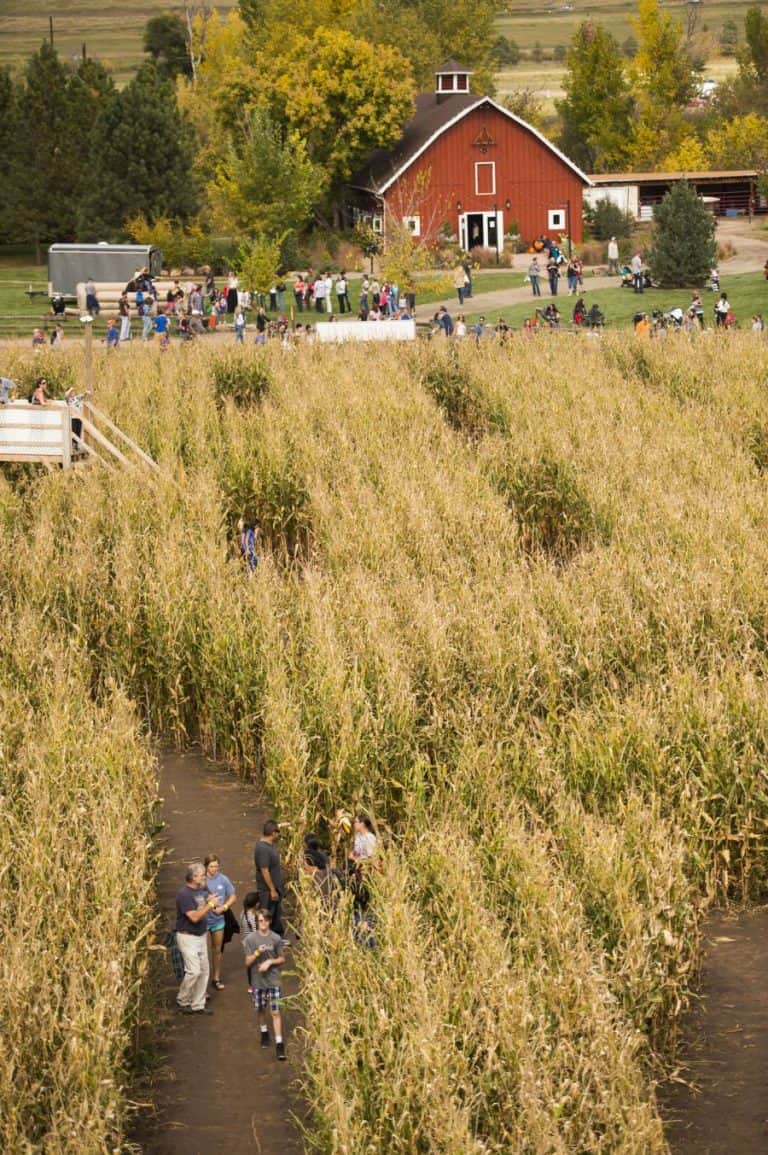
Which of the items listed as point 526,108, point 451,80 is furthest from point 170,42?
point 451,80

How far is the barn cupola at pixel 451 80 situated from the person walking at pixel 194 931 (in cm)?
7075

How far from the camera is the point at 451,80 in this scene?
85000 mm

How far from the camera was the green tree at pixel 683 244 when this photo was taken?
192 feet

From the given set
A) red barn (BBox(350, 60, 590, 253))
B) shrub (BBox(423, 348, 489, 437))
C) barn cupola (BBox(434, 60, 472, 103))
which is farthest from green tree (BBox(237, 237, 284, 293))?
barn cupola (BBox(434, 60, 472, 103))

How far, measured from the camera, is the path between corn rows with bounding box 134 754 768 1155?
51.3 ft

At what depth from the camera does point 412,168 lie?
75.9m

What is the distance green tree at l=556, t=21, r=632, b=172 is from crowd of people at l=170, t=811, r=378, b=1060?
86.0 metres

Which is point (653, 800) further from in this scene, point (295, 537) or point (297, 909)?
point (295, 537)

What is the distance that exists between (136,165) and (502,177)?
55.4 feet

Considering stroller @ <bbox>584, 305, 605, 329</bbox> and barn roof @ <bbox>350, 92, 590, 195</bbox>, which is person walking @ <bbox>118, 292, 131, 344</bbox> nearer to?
stroller @ <bbox>584, 305, 605, 329</bbox>

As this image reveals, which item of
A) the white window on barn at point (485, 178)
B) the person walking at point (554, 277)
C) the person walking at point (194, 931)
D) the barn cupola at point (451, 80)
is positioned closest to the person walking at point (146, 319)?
the person walking at point (554, 277)

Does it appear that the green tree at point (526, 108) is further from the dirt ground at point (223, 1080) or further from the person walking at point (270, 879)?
the person walking at point (270, 879)

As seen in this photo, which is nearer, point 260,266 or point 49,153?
point 260,266

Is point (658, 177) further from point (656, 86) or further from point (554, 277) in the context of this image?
point (554, 277)
